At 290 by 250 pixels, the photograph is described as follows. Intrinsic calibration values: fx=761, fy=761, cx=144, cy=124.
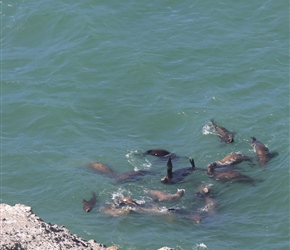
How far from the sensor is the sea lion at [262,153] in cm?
2398

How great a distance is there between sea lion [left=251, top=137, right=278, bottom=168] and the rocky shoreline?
837 cm

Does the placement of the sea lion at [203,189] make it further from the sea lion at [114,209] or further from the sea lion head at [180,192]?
the sea lion at [114,209]

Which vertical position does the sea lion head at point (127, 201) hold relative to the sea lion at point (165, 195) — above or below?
above

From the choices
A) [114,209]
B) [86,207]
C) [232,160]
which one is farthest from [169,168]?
[86,207]

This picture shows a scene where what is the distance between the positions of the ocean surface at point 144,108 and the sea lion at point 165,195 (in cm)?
20

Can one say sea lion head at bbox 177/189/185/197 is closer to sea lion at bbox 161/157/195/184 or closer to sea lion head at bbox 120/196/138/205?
sea lion at bbox 161/157/195/184

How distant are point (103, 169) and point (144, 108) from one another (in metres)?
3.89

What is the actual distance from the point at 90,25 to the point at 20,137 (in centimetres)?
775

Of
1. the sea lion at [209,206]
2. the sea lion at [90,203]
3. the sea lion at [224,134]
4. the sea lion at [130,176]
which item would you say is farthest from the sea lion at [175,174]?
the sea lion at [90,203]

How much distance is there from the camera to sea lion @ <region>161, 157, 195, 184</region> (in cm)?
2325

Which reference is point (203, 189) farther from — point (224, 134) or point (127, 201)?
point (224, 134)

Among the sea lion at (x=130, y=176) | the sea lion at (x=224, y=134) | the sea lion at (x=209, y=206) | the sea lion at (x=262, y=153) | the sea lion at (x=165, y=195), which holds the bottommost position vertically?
the sea lion at (x=209, y=206)

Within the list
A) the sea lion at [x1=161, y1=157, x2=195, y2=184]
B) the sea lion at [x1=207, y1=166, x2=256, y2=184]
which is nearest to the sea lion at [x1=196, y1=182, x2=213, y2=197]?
the sea lion at [x1=207, y1=166, x2=256, y2=184]

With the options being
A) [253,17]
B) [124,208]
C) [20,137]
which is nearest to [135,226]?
[124,208]
